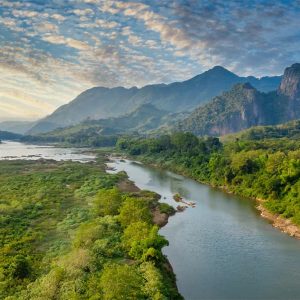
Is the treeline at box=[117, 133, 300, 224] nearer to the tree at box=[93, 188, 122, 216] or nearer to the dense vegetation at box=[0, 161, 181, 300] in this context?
the dense vegetation at box=[0, 161, 181, 300]

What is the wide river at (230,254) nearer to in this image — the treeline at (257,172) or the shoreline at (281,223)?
the shoreline at (281,223)

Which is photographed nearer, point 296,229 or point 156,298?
point 156,298

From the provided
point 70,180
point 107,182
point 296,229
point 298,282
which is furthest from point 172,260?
point 70,180

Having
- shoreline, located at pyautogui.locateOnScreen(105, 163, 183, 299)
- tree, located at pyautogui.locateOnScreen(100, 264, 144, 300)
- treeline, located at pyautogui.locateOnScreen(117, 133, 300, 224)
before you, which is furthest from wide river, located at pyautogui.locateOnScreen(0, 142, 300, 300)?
tree, located at pyautogui.locateOnScreen(100, 264, 144, 300)

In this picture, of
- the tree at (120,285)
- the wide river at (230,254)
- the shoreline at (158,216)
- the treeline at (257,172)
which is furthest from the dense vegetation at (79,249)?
the treeline at (257,172)

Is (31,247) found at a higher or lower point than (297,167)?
lower

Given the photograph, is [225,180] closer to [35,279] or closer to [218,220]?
[218,220]

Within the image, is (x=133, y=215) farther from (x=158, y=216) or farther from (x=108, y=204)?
(x=158, y=216)
